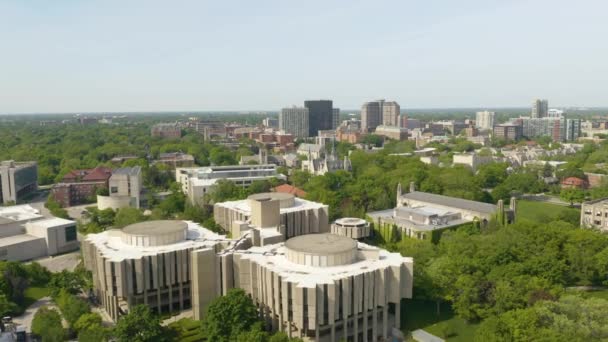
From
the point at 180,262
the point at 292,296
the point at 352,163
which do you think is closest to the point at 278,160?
the point at 352,163

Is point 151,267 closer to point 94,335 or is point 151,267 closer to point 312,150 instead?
point 94,335

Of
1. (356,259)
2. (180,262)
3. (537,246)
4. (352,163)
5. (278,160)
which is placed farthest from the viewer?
(278,160)

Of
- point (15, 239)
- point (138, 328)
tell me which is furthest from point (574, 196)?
point (15, 239)

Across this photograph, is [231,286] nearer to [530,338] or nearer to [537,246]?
[530,338]

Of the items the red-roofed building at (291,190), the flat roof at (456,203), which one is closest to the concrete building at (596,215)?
the flat roof at (456,203)

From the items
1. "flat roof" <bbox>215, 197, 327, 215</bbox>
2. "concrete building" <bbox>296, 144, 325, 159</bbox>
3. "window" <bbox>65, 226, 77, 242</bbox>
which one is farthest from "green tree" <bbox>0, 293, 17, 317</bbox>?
"concrete building" <bbox>296, 144, 325, 159</bbox>

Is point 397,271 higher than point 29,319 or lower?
higher

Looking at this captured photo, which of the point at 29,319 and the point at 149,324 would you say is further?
the point at 29,319
